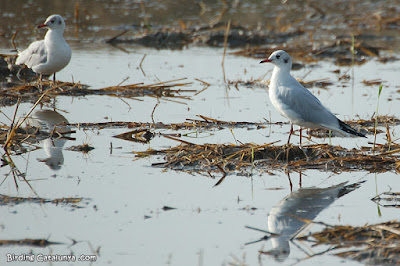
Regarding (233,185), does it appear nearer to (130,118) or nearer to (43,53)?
(130,118)

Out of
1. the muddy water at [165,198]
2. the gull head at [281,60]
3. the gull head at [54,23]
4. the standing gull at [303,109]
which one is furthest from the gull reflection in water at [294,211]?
the gull head at [54,23]

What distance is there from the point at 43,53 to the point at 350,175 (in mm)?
5391

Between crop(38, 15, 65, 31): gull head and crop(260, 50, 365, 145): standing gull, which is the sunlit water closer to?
crop(260, 50, 365, 145): standing gull

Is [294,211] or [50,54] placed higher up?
[50,54]

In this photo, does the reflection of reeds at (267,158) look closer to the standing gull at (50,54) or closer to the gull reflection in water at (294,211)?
the gull reflection in water at (294,211)

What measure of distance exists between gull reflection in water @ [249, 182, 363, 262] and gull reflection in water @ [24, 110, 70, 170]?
214 centimetres

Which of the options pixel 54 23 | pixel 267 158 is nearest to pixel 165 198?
pixel 267 158

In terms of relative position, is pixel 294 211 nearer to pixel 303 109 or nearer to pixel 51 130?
pixel 303 109

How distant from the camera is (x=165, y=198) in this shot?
5133 mm

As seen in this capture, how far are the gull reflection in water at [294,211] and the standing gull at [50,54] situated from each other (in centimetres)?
509

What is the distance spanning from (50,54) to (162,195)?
15.8ft

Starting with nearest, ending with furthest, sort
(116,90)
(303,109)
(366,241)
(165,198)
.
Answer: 1. (366,241)
2. (165,198)
3. (303,109)
4. (116,90)

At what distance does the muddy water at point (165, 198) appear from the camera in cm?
418

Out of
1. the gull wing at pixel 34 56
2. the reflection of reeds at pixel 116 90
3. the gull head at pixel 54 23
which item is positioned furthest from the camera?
the gull head at pixel 54 23
